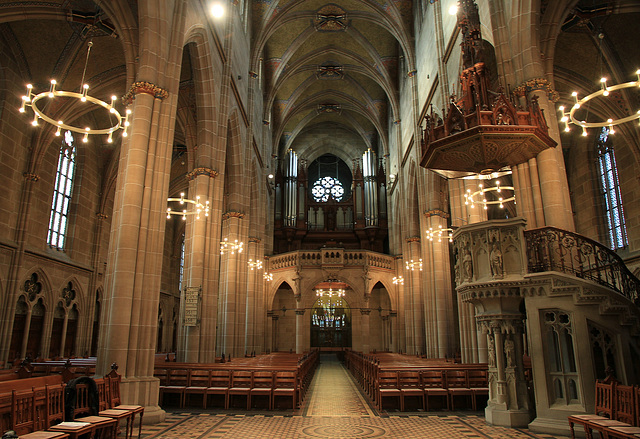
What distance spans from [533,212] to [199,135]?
10.2m

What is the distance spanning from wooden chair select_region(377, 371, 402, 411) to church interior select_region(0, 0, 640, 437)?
692mm

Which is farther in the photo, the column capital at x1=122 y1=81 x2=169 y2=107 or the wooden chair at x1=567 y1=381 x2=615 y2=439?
the column capital at x1=122 y1=81 x2=169 y2=107

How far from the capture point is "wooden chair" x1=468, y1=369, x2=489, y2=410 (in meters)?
9.43

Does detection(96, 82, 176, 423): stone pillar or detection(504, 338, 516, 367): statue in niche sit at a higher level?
detection(96, 82, 176, 423): stone pillar

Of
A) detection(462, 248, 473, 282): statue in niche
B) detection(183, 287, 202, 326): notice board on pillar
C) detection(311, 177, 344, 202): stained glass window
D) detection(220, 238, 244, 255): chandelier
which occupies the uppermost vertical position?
detection(311, 177, 344, 202): stained glass window

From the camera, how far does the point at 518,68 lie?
34.0ft

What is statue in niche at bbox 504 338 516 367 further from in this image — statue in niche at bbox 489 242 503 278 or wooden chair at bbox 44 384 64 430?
wooden chair at bbox 44 384 64 430

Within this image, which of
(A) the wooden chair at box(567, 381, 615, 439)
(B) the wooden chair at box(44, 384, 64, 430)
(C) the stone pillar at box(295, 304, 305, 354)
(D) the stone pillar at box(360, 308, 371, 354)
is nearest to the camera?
(B) the wooden chair at box(44, 384, 64, 430)

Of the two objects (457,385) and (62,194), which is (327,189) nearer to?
(62,194)

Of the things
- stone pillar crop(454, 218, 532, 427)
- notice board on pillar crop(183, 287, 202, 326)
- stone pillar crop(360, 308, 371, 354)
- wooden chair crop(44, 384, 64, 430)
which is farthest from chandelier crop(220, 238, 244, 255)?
stone pillar crop(360, 308, 371, 354)

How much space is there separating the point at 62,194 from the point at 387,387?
16868 mm

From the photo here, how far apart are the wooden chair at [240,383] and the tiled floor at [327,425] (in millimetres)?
551

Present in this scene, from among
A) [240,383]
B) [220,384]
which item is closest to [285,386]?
[240,383]

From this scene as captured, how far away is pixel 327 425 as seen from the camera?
7926 millimetres
